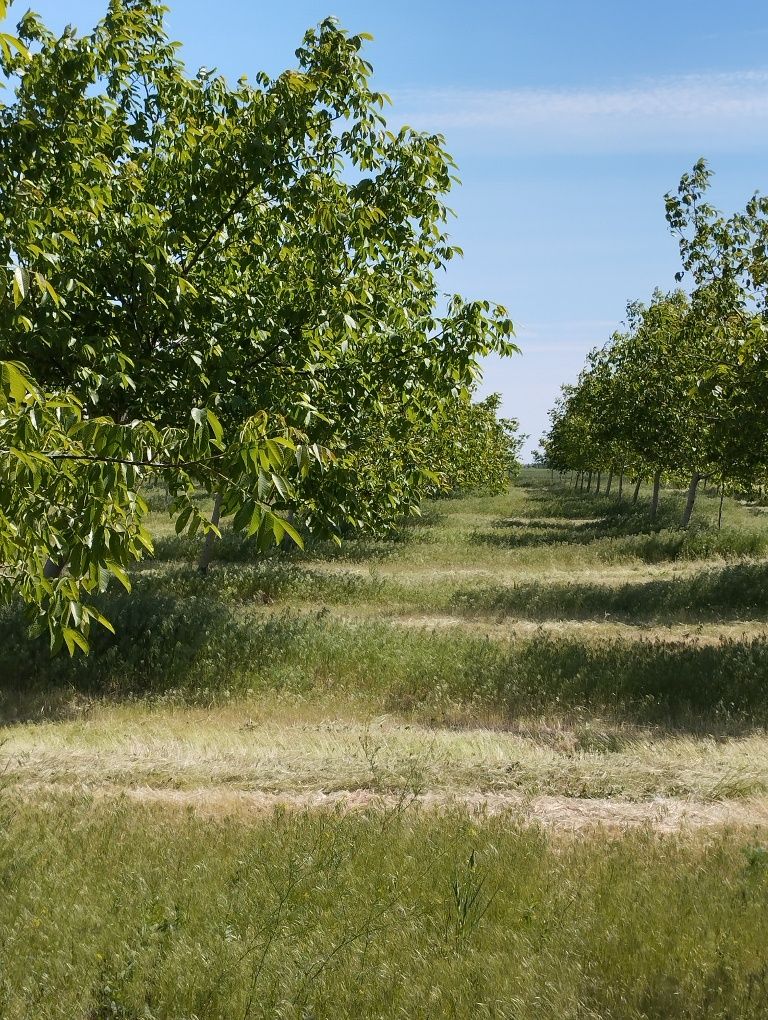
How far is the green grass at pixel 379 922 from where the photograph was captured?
14.5 feet

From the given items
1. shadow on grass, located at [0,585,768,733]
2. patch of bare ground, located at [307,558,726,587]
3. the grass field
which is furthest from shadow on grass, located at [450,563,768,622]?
shadow on grass, located at [0,585,768,733]

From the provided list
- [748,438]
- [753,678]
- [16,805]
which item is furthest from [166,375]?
[748,438]

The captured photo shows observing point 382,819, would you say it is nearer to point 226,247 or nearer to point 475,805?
point 475,805

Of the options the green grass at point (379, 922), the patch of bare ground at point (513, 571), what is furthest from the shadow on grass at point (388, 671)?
the patch of bare ground at point (513, 571)

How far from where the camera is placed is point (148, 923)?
519cm

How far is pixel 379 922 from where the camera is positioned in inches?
205

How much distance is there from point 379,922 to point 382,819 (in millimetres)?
1797

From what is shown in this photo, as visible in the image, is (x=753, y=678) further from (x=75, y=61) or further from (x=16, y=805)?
(x=75, y=61)

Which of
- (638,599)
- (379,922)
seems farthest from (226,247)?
(638,599)

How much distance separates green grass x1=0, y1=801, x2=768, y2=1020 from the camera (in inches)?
174

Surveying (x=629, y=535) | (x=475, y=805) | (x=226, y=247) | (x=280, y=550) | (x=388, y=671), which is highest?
(x=226, y=247)

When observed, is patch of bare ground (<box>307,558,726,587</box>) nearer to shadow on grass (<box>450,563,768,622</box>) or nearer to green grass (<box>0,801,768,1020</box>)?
shadow on grass (<box>450,563,768,622</box>)

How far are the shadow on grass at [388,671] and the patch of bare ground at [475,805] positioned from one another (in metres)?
4.27

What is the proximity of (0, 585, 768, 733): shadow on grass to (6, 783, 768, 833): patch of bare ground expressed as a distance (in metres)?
4.27
